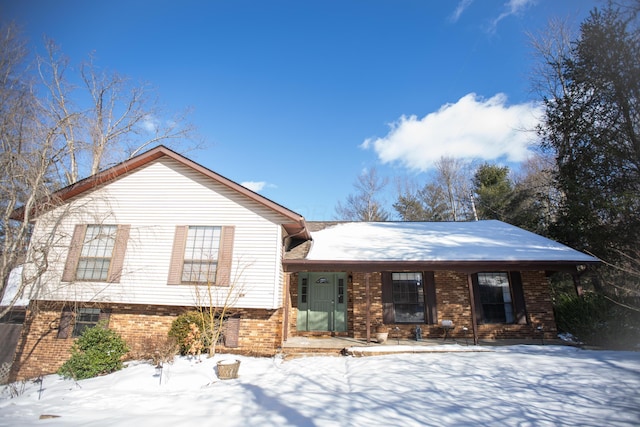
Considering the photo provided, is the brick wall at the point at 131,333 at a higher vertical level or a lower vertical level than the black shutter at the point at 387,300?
lower

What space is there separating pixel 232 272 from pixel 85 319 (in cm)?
482

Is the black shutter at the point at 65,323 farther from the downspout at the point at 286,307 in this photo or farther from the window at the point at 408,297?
the window at the point at 408,297

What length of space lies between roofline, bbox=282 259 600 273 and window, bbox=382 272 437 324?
1148 mm

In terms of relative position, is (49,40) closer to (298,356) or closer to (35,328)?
(35,328)

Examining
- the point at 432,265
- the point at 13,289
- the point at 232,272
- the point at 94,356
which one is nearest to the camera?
the point at 94,356

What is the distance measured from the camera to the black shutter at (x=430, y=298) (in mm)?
10438

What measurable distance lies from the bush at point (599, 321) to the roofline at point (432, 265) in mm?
1285

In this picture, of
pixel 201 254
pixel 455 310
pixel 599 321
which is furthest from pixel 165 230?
pixel 599 321

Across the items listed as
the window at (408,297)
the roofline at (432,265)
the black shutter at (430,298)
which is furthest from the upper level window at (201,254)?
the black shutter at (430,298)

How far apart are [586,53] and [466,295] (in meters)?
11.7

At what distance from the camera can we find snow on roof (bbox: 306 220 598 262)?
→ 10.0 m

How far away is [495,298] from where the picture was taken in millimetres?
10727

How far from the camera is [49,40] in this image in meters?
12.5

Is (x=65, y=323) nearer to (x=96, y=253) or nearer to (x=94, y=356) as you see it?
(x=96, y=253)
